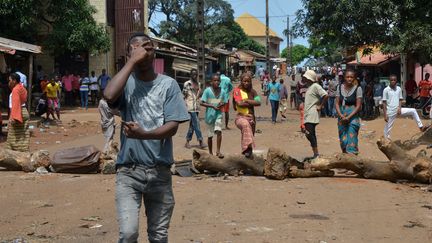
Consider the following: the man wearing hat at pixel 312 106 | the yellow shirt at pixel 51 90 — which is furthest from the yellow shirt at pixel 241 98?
the yellow shirt at pixel 51 90

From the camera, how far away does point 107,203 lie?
677 cm

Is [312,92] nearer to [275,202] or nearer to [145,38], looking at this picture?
[275,202]

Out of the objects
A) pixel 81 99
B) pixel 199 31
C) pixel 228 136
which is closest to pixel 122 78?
pixel 228 136

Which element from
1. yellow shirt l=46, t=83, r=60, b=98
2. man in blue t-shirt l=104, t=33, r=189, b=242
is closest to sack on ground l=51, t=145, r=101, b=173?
man in blue t-shirt l=104, t=33, r=189, b=242

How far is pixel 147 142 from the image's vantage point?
3.62 m

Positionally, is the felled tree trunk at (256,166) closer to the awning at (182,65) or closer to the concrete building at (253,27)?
the awning at (182,65)

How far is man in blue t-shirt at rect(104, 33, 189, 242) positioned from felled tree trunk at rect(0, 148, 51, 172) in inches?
221

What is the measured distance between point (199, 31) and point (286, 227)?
16209mm

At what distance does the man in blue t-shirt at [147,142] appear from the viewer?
354 centimetres

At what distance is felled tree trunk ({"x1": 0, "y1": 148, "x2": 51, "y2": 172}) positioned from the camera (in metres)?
8.90

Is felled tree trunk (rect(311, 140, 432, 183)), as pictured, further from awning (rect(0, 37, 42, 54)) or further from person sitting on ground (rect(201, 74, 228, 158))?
awning (rect(0, 37, 42, 54))

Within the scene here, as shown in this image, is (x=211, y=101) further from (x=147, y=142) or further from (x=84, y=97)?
(x=84, y=97)

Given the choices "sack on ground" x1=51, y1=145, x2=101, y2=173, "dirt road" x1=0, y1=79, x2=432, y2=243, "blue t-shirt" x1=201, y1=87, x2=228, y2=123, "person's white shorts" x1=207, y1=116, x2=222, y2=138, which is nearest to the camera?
"dirt road" x1=0, y1=79, x2=432, y2=243

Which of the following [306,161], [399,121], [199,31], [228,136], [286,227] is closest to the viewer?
[286,227]
